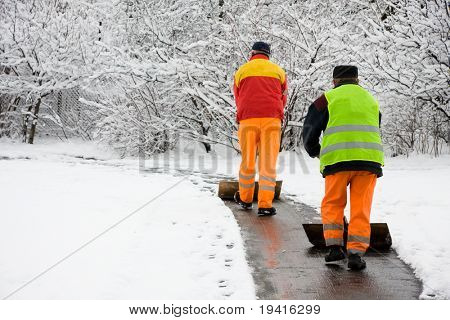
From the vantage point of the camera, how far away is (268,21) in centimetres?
1078

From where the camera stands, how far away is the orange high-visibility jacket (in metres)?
5.00

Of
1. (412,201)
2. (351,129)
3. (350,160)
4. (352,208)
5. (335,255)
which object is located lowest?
(335,255)

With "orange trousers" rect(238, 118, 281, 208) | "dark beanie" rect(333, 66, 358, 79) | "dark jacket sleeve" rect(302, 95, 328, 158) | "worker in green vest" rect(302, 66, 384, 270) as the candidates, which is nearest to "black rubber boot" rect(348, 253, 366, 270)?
"worker in green vest" rect(302, 66, 384, 270)

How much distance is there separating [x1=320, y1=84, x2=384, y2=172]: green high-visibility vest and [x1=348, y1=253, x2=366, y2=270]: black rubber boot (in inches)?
27.7

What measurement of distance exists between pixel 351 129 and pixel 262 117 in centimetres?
173

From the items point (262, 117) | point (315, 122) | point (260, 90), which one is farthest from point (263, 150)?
point (315, 122)

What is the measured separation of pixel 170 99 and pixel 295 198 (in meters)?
7.43

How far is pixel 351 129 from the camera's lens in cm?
339

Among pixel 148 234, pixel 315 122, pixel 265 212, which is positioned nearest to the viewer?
pixel 315 122

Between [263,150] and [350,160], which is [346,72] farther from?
[263,150]

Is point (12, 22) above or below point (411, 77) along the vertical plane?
above

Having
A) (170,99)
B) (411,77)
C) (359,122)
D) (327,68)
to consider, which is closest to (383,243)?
(359,122)

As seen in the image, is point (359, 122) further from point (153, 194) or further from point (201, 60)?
point (201, 60)

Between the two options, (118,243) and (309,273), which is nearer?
(309,273)
